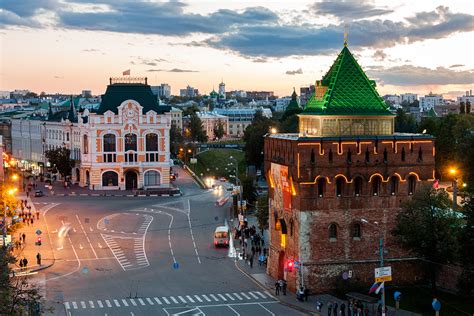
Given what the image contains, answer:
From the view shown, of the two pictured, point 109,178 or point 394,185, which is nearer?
point 394,185

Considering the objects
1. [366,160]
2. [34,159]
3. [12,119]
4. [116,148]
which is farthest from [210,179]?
[366,160]

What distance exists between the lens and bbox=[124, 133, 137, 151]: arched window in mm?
121875

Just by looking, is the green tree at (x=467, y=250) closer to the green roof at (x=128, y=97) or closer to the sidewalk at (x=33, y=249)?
the sidewalk at (x=33, y=249)

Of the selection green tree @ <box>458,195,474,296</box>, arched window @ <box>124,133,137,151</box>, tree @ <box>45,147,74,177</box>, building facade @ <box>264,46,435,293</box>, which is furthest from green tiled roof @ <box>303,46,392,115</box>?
tree @ <box>45,147,74,177</box>

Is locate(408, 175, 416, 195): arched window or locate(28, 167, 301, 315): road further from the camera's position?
locate(408, 175, 416, 195): arched window

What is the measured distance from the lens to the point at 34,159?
165875 mm

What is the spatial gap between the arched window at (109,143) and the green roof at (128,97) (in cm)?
379

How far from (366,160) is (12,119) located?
14644 centimetres

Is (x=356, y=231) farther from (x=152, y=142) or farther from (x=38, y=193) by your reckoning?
(x=152, y=142)

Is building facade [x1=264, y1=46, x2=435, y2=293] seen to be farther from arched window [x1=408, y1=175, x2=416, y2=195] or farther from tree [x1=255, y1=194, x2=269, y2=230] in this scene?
tree [x1=255, y1=194, x2=269, y2=230]

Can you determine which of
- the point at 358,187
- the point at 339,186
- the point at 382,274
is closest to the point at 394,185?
the point at 358,187

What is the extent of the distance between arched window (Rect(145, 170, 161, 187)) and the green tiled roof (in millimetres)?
63744

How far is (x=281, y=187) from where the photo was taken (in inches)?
2383

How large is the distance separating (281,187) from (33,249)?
89.7 feet
